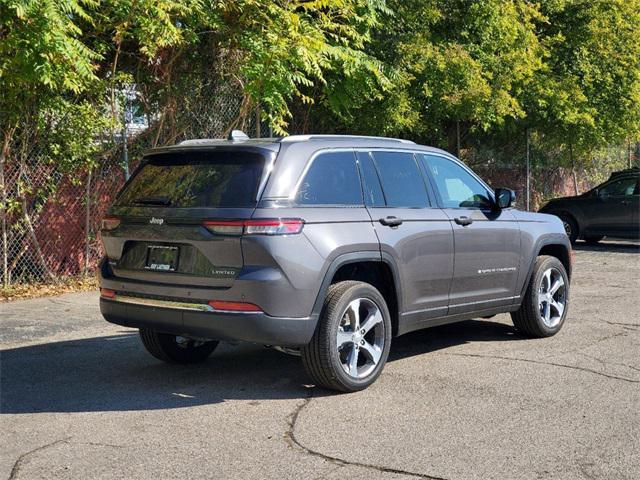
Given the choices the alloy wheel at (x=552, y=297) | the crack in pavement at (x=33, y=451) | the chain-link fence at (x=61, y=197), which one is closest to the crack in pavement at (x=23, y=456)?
the crack in pavement at (x=33, y=451)

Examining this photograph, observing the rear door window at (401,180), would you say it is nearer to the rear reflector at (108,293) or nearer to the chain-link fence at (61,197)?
the rear reflector at (108,293)

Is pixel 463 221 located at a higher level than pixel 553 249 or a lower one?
higher

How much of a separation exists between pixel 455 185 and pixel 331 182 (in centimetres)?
164

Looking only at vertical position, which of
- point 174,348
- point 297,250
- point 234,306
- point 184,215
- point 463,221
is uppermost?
point 184,215

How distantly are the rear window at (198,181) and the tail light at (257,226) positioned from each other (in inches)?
6.4

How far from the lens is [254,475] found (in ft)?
14.5

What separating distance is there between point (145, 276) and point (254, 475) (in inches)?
84.4

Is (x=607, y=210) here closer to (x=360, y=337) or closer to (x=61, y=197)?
(x=61, y=197)

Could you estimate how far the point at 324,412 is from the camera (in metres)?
5.57

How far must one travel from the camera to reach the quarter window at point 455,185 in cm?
720

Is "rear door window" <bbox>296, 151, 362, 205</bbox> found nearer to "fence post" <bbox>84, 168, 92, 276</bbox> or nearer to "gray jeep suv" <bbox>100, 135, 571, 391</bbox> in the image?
A: "gray jeep suv" <bbox>100, 135, 571, 391</bbox>

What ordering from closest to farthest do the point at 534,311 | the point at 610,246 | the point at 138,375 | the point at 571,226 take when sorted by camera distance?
the point at 138,375 → the point at 534,311 → the point at 610,246 → the point at 571,226

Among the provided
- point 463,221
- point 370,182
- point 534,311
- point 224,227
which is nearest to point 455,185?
point 463,221

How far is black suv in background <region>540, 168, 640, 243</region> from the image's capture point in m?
17.5
